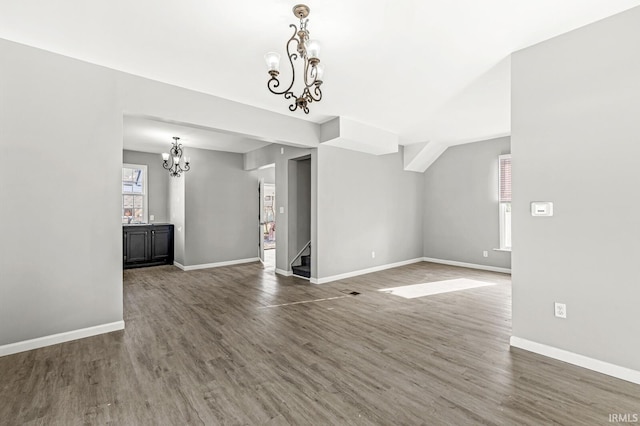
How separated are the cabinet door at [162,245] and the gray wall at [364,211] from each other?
417 centimetres

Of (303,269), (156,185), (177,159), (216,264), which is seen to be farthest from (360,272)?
(156,185)

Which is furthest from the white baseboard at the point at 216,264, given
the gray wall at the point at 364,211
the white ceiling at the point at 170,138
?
the gray wall at the point at 364,211

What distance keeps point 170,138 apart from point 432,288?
230 inches

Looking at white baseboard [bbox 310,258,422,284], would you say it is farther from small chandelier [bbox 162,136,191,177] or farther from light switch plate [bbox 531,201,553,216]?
small chandelier [bbox 162,136,191,177]

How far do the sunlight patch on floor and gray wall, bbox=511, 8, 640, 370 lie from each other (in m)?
1.92

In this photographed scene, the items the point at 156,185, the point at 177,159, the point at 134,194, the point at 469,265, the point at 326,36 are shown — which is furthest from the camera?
the point at 156,185

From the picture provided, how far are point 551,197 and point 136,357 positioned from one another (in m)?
4.13

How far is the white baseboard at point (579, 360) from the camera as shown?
2.32 m

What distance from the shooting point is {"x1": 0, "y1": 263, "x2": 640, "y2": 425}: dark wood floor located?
6.45 ft

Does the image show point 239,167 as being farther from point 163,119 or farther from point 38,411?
point 38,411

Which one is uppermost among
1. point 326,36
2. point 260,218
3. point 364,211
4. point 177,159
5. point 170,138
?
point 326,36

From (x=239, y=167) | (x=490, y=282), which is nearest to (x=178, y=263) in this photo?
(x=239, y=167)

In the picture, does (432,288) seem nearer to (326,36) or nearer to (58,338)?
(326,36)

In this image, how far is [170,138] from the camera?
6.04 metres
